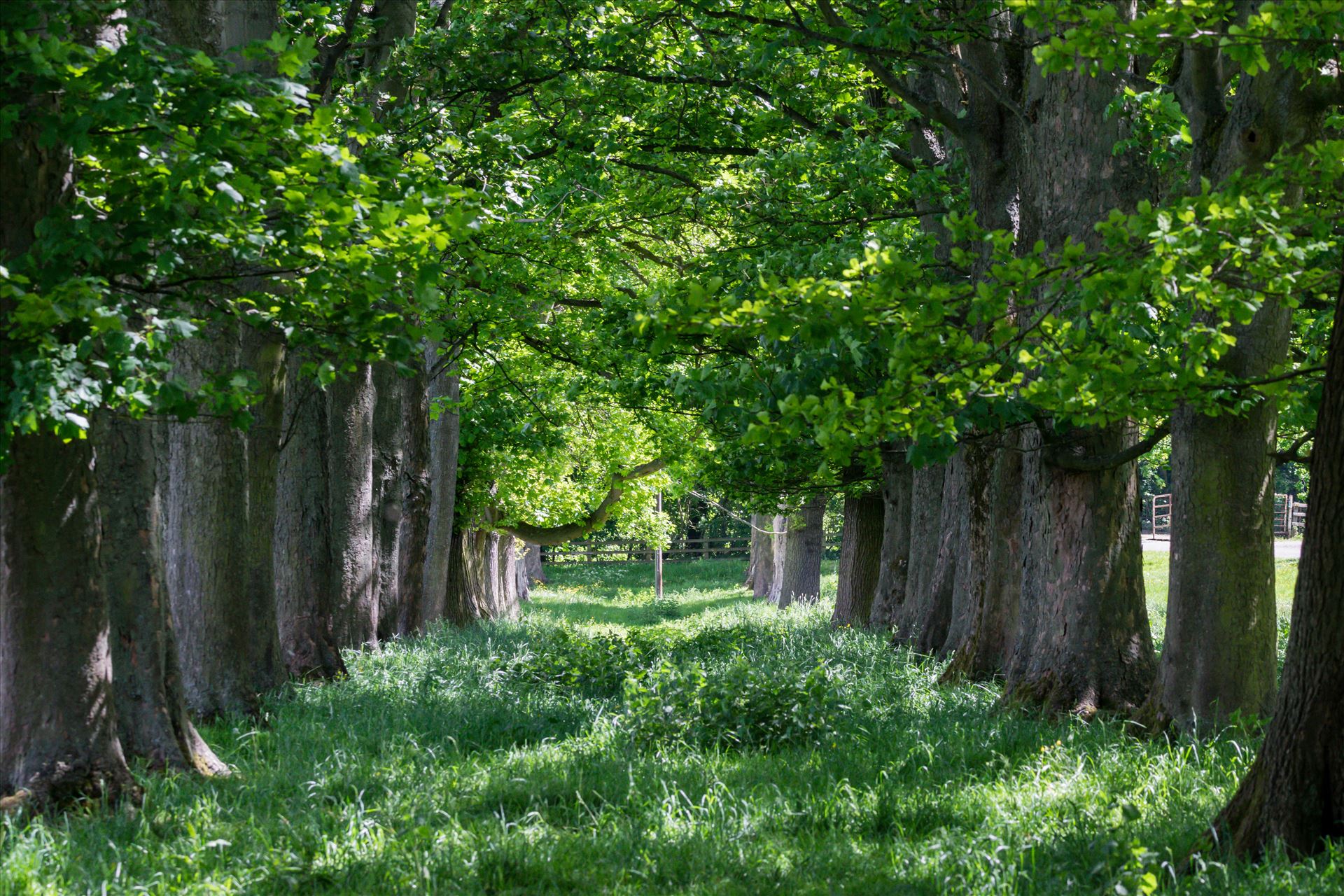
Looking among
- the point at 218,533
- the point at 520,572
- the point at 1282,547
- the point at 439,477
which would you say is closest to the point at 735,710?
the point at 218,533

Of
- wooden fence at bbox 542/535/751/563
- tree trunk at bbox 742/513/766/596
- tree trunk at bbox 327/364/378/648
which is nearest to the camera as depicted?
tree trunk at bbox 327/364/378/648

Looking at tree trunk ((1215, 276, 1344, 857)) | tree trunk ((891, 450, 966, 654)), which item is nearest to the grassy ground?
tree trunk ((1215, 276, 1344, 857))

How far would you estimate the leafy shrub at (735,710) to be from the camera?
26.6 ft

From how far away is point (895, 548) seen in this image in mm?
17984

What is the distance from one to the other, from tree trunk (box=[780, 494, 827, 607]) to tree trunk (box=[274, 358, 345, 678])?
50.5 ft

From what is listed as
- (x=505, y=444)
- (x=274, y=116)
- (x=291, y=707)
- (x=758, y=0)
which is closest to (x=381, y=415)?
(x=505, y=444)

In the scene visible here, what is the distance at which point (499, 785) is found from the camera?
6.75 m

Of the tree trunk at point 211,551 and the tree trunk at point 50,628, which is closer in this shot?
the tree trunk at point 50,628

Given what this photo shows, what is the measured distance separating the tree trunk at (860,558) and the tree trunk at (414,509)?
713cm

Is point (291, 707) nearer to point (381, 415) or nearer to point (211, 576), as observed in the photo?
point (211, 576)

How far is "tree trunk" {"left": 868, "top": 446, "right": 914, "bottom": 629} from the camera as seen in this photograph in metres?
17.8

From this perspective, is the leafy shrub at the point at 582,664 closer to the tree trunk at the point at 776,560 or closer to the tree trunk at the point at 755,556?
the tree trunk at the point at 776,560

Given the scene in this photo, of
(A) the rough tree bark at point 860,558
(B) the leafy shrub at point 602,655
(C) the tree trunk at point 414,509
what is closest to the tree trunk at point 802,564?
(A) the rough tree bark at point 860,558

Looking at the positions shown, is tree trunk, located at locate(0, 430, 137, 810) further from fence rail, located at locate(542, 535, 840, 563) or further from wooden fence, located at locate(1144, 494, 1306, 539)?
fence rail, located at locate(542, 535, 840, 563)
